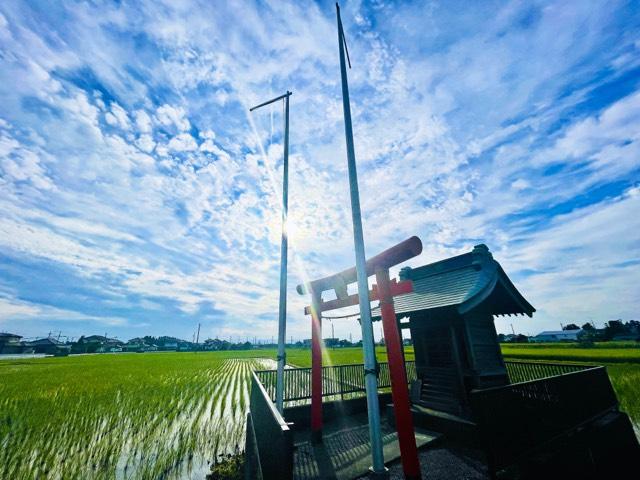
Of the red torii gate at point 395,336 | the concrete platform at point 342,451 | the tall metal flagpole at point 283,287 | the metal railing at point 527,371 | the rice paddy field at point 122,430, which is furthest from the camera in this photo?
the metal railing at point 527,371

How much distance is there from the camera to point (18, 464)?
242 inches

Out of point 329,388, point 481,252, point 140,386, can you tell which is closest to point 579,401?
point 481,252

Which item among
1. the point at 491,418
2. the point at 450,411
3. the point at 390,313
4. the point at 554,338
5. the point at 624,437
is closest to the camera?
the point at 491,418

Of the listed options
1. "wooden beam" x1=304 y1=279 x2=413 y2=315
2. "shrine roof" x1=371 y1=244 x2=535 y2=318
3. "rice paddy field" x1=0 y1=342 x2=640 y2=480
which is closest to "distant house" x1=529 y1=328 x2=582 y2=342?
"rice paddy field" x1=0 y1=342 x2=640 y2=480

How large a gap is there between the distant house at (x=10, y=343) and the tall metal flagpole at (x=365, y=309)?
111 meters

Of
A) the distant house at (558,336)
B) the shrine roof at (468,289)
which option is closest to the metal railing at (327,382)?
the shrine roof at (468,289)

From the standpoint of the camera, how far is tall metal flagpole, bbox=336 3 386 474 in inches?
152

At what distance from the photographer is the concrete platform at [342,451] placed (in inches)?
215

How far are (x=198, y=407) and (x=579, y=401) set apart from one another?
43.2 feet

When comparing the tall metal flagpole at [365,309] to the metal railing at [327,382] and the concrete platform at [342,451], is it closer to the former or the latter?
the concrete platform at [342,451]

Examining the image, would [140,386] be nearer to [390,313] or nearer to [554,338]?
[390,313]

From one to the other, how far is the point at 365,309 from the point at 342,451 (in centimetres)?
451

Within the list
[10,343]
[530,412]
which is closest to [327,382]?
[530,412]

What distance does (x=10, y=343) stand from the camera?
238 ft
